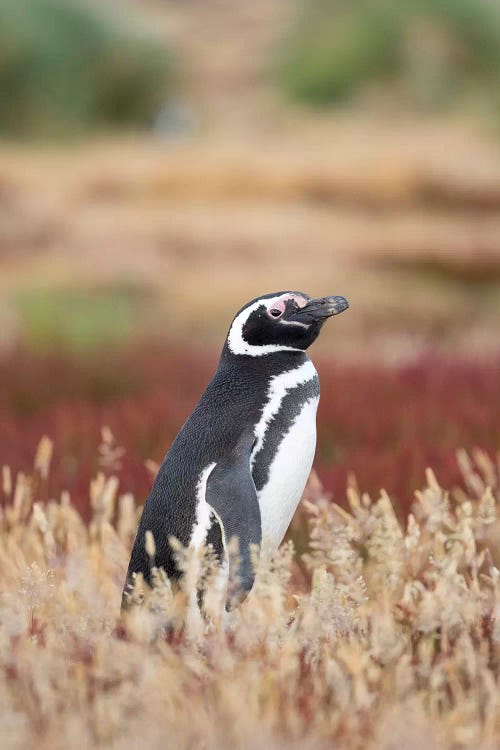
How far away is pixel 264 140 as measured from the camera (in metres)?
17.3

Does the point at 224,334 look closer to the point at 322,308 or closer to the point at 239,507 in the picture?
the point at 322,308

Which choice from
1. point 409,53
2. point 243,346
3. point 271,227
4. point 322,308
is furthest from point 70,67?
point 322,308

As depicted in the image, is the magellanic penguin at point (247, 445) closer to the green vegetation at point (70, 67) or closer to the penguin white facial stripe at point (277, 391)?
the penguin white facial stripe at point (277, 391)

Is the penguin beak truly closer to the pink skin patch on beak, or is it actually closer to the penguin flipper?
the pink skin patch on beak

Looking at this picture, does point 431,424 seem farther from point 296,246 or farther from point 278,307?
point 296,246

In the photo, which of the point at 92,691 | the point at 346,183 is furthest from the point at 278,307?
the point at 346,183

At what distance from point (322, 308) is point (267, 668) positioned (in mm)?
1092

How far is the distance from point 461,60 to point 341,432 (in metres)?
15.9

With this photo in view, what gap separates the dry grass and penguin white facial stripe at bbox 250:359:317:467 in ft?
1.04

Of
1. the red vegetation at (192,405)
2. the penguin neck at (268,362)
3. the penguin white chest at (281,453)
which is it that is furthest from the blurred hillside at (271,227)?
the penguin white chest at (281,453)

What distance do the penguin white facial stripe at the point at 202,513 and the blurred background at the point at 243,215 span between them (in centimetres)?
74

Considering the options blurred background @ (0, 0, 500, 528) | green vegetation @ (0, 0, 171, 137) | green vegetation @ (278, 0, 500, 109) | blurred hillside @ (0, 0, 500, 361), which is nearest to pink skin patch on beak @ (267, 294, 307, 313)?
Answer: blurred background @ (0, 0, 500, 528)

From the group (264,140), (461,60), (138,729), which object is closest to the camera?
(138,729)

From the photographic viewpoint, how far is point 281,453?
2.84m
